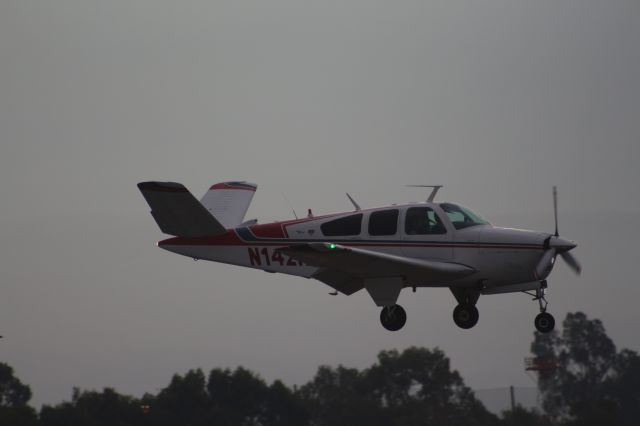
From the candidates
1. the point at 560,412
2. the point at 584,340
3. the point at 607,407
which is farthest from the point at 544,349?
the point at 607,407

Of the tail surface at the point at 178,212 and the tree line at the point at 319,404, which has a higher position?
the tree line at the point at 319,404

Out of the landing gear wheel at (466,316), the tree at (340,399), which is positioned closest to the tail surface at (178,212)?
the landing gear wheel at (466,316)

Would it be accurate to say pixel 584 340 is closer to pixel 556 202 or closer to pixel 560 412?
pixel 560 412

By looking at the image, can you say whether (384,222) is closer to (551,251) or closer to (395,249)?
(395,249)

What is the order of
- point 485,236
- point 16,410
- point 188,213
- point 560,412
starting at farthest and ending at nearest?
point 560,412 < point 16,410 < point 188,213 < point 485,236

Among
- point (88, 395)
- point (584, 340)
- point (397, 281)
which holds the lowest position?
point (397, 281)

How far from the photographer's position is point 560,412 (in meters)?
96.9

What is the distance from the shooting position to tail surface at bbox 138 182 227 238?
27.1 m

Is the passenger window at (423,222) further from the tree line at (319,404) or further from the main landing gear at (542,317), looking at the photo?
the tree line at (319,404)

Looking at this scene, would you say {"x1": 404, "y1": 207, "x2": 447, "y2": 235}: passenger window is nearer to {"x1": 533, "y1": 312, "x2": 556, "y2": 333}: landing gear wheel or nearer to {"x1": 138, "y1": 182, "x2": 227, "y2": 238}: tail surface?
{"x1": 533, "y1": 312, "x2": 556, "y2": 333}: landing gear wheel

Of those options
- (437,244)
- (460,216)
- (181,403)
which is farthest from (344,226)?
(181,403)

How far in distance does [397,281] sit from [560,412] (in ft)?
243

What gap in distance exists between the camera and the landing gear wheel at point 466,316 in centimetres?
2667

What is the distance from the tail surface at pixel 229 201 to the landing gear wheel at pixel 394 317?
5.19 m
